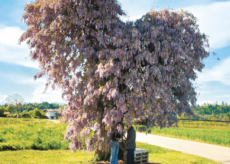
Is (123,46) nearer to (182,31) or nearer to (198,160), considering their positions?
(182,31)

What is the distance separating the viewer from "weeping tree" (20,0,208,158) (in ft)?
30.7

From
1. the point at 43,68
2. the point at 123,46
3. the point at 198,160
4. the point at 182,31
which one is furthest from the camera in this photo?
the point at 198,160

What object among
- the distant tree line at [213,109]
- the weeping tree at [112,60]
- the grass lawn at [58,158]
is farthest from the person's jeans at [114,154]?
the distant tree line at [213,109]

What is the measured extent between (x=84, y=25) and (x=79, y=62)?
1834 mm

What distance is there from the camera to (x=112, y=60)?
9.36 metres

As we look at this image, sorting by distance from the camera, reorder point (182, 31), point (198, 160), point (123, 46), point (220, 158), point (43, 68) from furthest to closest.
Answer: point (220, 158)
point (198, 160)
point (43, 68)
point (182, 31)
point (123, 46)

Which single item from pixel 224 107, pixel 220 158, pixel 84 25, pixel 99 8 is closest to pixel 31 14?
pixel 84 25

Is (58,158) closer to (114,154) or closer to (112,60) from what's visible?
(114,154)

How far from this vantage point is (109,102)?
407 inches

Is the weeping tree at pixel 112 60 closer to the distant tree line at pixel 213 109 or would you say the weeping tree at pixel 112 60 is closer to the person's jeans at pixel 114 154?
the person's jeans at pixel 114 154

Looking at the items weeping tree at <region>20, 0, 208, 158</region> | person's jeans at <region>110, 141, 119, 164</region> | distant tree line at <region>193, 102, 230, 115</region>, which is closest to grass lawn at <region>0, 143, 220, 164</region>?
weeping tree at <region>20, 0, 208, 158</region>

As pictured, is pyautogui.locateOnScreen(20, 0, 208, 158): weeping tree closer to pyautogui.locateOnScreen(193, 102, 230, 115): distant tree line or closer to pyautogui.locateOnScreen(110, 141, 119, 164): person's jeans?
pyautogui.locateOnScreen(110, 141, 119, 164): person's jeans

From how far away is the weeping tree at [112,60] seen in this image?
9.36 metres

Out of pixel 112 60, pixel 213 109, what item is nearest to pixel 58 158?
pixel 112 60
